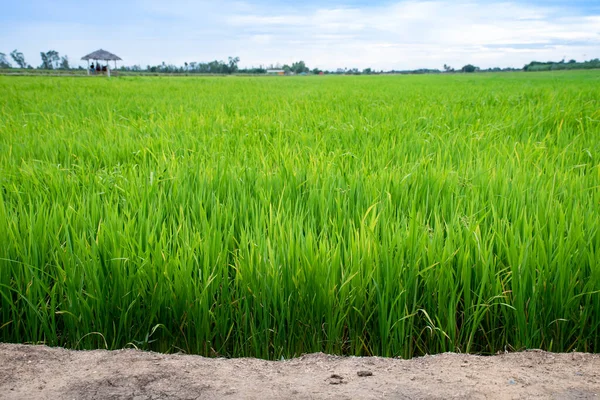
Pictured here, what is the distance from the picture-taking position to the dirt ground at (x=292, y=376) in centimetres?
123

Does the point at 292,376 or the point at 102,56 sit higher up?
the point at 102,56

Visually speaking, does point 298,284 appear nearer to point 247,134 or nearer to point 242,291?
point 242,291

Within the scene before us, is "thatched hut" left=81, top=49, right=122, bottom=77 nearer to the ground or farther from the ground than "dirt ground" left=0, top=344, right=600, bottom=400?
farther from the ground

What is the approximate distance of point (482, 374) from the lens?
4.35 ft

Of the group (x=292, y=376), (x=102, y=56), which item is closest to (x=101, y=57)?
(x=102, y=56)

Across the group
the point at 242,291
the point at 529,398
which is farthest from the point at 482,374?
the point at 242,291

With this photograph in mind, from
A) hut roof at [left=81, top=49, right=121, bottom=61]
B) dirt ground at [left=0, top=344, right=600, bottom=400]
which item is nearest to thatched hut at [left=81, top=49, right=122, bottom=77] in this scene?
hut roof at [left=81, top=49, right=121, bottom=61]

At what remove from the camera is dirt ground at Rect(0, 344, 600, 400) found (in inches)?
48.5

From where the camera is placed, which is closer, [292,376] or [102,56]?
[292,376]

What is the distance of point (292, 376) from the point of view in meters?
1.33

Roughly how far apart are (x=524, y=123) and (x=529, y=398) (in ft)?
15.5

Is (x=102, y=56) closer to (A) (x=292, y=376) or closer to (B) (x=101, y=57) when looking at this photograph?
(B) (x=101, y=57)

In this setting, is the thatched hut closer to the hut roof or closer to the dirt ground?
the hut roof

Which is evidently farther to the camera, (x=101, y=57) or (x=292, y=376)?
(x=101, y=57)
